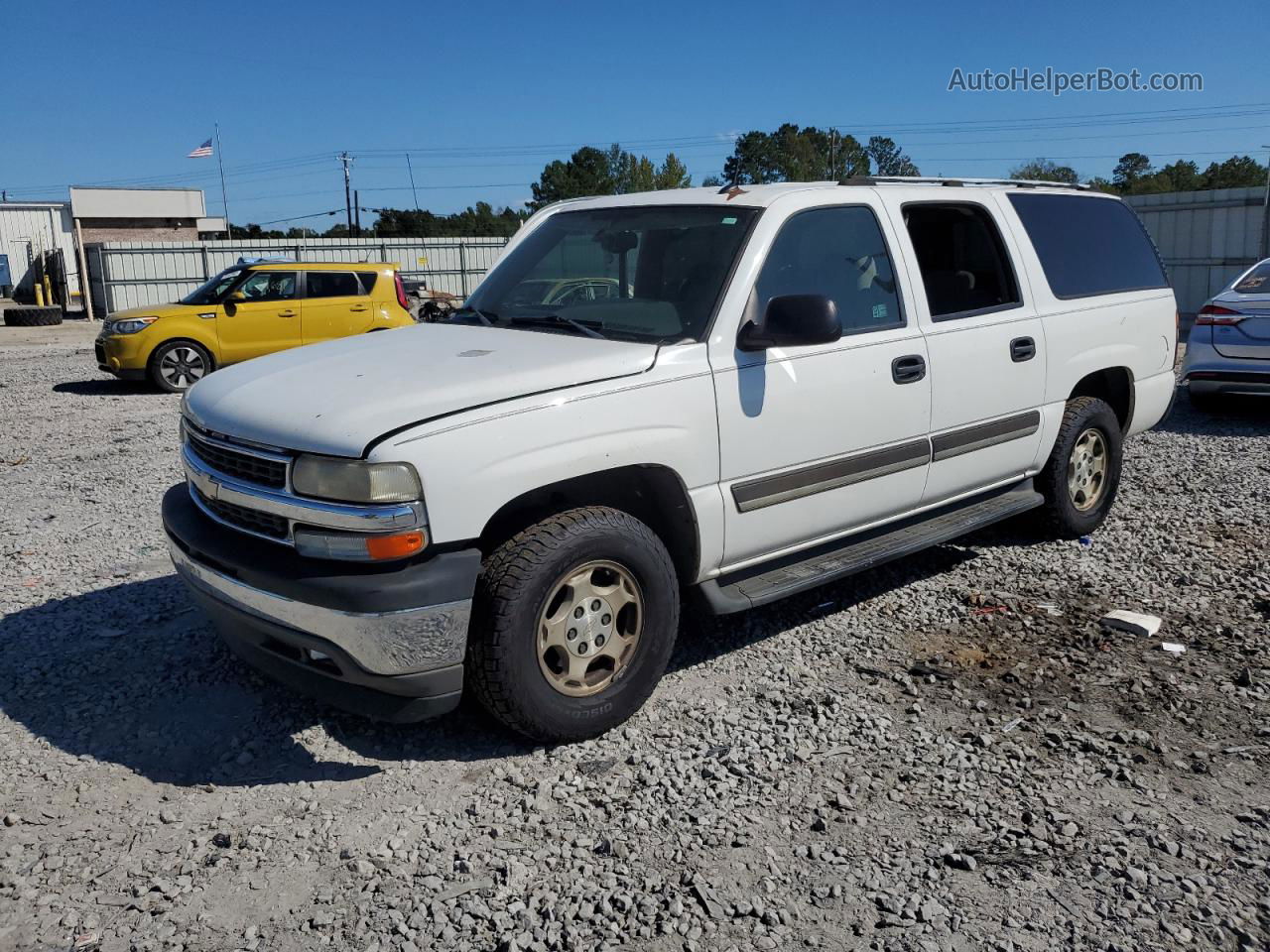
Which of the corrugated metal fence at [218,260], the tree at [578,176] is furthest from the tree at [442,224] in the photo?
the corrugated metal fence at [218,260]

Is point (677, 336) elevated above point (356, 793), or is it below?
above

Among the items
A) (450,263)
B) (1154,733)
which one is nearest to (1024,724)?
(1154,733)

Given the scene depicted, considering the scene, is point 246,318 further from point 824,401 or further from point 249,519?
point 824,401

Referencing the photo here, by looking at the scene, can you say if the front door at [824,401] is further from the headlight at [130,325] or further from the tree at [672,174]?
the tree at [672,174]

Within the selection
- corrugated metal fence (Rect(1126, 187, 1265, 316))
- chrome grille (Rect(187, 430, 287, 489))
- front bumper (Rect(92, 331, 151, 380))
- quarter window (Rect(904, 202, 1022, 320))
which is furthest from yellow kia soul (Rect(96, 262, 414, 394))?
corrugated metal fence (Rect(1126, 187, 1265, 316))

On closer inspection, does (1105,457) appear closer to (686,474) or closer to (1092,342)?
(1092,342)

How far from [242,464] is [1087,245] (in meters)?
4.60

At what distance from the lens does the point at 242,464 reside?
3.69 metres

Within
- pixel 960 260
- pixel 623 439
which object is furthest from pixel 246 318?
pixel 623 439

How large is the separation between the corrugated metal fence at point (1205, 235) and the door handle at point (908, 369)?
61.0 feet

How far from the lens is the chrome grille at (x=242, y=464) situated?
3.53 meters

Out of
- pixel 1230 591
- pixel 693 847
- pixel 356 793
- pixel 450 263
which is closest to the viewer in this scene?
pixel 693 847

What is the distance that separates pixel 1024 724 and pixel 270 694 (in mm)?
2909

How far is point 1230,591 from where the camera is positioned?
17.8 feet
